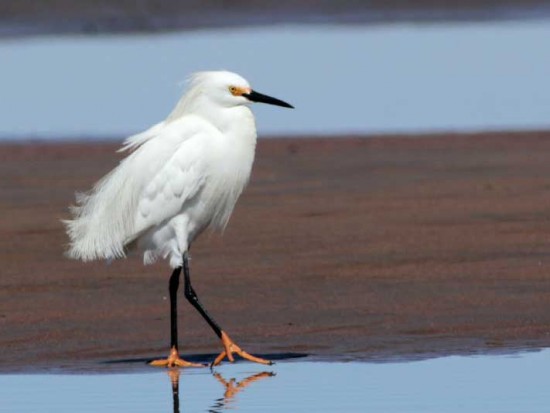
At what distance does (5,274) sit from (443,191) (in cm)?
480

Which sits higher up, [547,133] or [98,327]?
[547,133]

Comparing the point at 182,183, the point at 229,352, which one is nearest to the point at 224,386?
the point at 229,352

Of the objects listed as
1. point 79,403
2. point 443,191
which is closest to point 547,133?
point 443,191

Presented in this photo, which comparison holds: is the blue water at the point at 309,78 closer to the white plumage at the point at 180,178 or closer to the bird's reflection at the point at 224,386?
the white plumage at the point at 180,178

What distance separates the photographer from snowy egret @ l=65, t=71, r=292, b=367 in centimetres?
1121

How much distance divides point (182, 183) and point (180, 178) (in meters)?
0.03

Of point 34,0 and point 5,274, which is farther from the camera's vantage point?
point 34,0

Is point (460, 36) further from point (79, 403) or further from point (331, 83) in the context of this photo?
point (79, 403)

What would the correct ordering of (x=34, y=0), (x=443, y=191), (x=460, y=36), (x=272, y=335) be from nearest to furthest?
1. (x=272, y=335)
2. (x=443, y=191)
3. (x=460, y=36)
4. (x=34, y=0)

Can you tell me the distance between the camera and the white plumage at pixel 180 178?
11219mm

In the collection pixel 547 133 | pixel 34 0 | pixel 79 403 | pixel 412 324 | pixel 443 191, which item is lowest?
pixel 79 403

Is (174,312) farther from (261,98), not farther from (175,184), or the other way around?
(261,98)

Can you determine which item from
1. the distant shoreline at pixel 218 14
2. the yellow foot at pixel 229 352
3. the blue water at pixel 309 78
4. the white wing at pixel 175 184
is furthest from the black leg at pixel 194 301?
the distant shoreline at pixel 218 14

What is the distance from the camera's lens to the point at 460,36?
99.8 feet
